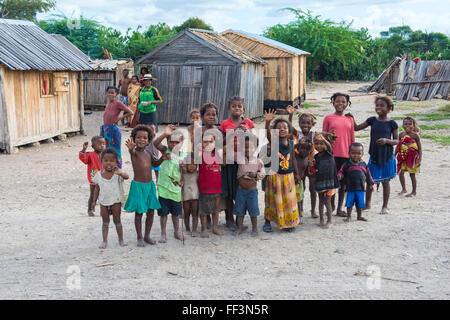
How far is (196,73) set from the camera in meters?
16.0

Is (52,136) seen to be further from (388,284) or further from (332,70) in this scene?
(332,70)


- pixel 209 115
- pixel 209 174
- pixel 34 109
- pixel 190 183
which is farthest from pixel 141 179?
pixel 34 109

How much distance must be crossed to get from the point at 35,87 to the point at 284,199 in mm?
8838

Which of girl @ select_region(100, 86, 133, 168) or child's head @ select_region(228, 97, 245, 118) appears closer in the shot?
child's head @ select_region(228, 97, 245, 118)

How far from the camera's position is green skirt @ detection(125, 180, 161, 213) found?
4.86m

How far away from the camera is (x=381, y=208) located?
6.45 m

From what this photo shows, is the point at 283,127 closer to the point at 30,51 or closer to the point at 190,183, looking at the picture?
the point at 190,183

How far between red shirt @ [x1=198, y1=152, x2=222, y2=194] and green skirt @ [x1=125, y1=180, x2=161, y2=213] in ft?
1.94

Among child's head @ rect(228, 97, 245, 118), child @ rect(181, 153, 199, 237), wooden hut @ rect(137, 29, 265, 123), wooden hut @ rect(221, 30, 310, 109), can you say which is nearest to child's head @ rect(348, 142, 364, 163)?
child's head @ rect(228, 97, 245, 118)

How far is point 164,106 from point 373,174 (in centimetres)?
1127

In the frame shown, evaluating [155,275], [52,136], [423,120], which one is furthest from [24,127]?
[423,120]

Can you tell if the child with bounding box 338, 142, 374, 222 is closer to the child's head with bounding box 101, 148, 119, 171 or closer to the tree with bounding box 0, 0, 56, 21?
the child's head with bounding box 101, 148, 119, 171

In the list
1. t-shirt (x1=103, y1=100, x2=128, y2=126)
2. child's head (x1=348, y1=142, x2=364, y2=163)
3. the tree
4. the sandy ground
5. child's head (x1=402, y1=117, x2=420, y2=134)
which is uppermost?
the tree

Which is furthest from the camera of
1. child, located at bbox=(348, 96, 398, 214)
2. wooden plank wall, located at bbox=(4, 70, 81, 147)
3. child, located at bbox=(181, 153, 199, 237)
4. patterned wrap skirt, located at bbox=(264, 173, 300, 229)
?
wooden plank wall, located at bbox=(4, 70, 81, 147)
